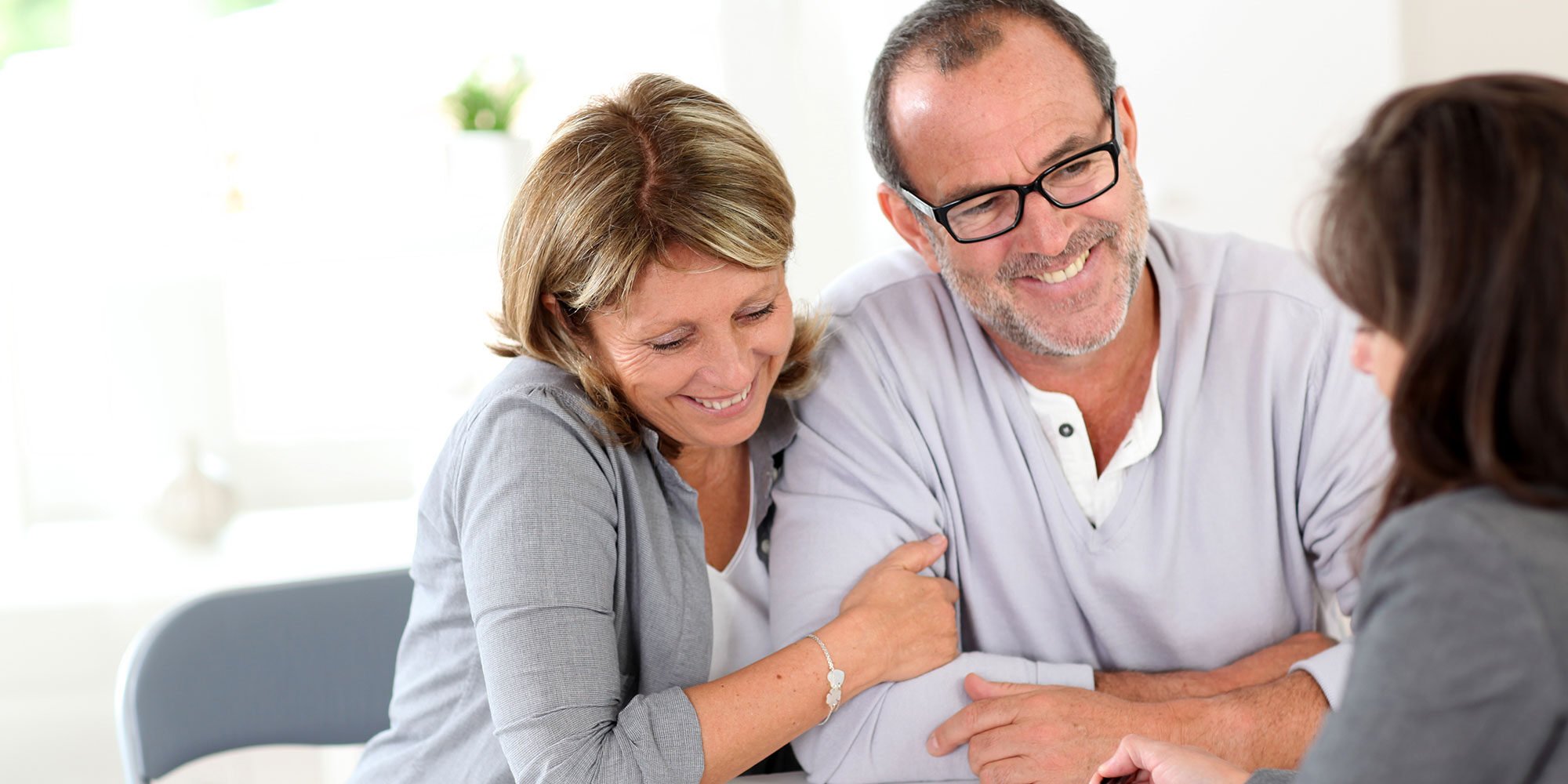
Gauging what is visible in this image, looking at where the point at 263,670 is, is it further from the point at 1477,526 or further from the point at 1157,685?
the point at 1477,526

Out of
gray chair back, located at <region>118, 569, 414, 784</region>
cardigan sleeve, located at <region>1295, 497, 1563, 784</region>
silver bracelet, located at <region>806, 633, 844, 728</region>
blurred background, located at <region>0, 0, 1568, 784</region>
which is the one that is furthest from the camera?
blurred background, located at <region>0, 0, 1568, 784</region>

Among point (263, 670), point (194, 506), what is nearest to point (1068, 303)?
point (263, 670)

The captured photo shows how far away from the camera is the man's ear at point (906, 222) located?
173 cm

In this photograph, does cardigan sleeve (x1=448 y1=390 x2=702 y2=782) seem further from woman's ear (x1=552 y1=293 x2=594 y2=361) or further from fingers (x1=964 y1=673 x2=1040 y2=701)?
fingers (x1=964 y1=673 x2=1040 y2=701)

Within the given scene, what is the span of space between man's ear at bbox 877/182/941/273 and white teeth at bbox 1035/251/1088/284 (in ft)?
0.54

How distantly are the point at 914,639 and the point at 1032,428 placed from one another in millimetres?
335

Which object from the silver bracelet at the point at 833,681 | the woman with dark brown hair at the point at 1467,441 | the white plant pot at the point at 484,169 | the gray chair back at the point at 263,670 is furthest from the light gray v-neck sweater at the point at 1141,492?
the white plant pot at the point at 484,169

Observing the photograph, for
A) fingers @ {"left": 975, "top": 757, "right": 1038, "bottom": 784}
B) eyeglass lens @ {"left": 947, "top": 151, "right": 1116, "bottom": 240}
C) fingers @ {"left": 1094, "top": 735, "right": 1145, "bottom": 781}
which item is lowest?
fingers @ {"left": 975, "top": 757, "right": 1038, "bottom": 784}

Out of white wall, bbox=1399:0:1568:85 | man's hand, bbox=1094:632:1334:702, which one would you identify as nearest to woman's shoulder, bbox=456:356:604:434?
man's hand, bbox=1094:632:1334:702

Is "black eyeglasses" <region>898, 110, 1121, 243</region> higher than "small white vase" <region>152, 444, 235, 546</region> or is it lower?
higher

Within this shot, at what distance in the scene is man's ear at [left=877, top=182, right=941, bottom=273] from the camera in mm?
1729

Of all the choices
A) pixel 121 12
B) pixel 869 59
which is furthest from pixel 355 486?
pixel 869 59

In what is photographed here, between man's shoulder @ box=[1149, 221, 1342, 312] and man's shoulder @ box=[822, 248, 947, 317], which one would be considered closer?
man's shoulder @ box=[1149, 221, 1342, 312]

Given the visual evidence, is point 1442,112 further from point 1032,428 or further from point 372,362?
point 372,362
